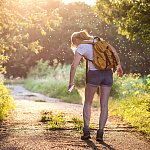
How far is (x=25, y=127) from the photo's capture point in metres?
9.13

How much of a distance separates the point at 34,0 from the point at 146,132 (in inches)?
232

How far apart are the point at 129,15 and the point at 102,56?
6.77m

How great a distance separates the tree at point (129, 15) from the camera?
1307cm

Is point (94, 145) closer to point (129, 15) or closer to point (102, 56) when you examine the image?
point (102, 56)

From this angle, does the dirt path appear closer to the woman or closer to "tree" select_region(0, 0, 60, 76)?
the woman

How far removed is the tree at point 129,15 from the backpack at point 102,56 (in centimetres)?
507

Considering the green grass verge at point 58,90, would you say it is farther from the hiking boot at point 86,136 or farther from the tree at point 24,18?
the hiking boot at point 86,136

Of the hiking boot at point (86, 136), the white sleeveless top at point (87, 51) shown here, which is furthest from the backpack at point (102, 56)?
the hiking boot at point (86, 136)

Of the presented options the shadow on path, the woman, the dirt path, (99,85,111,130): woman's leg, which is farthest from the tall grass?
the shadow on path

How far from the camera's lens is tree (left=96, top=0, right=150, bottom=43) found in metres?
13.1

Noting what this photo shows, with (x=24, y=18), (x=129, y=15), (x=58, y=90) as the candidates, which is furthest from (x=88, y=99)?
(x=58, y=90)

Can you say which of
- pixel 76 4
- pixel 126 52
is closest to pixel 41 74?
pixel 126 52

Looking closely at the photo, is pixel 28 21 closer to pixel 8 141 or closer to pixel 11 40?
pixel 11 40

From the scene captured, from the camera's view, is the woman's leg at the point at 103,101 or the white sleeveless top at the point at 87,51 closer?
the white sleeveless top at the point at 87,51
